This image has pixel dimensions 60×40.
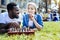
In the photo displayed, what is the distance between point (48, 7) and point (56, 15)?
5.1 inches

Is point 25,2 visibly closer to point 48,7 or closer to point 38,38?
point 48,7

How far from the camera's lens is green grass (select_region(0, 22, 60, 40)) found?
1.72m

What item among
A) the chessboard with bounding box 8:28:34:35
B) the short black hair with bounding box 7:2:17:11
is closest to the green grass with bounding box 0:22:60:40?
the chessboard with bounding box 8:28:34:35

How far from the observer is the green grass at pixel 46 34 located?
1724 millimetres

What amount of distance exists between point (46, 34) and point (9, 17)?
15.9 inches

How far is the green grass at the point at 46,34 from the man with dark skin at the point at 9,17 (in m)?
0.10

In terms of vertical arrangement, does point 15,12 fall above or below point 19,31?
above

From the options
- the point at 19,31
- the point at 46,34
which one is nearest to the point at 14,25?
the point at 19,31

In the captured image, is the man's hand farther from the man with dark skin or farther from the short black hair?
the short black hair

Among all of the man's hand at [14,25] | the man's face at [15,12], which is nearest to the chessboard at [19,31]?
the man's hand at [14,25]

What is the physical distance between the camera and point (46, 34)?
182 cm

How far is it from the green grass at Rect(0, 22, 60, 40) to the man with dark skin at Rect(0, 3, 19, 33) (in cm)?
10

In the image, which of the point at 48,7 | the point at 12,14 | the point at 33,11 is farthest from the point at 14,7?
the point at 48,7

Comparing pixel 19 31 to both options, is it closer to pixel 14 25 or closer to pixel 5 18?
pixel 14 25
